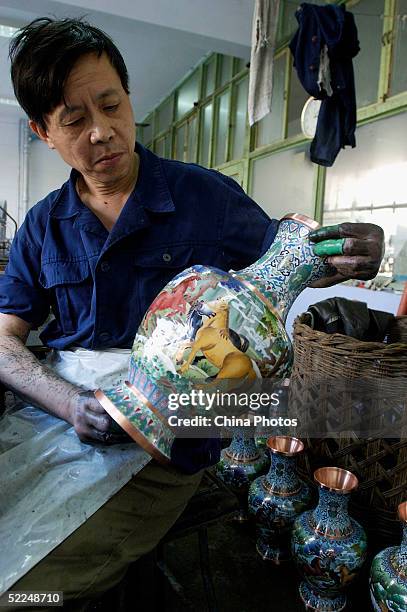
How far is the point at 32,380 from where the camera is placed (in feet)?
2.72

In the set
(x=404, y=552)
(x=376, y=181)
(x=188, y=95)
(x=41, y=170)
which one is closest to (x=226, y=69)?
(x=188, y=95)

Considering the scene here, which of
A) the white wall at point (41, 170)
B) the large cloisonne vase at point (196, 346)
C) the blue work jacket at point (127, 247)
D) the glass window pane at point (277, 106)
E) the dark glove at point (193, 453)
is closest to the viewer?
the large cloisonne vase at point (196, 346)

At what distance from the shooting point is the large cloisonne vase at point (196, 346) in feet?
2.07

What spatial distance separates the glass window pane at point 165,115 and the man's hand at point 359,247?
A: 22.2 ft

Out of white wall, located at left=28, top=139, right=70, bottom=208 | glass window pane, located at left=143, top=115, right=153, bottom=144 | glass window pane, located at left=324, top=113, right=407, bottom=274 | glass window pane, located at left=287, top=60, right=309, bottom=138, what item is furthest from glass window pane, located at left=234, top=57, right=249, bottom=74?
white wall, located at left=28, top=139, right=70, bottom=208

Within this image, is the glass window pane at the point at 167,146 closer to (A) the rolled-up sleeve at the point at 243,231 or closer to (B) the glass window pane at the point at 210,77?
(B) the glass window pane at the point at 210,77

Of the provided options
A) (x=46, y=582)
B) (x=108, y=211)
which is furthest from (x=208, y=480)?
(x=108, y=211)

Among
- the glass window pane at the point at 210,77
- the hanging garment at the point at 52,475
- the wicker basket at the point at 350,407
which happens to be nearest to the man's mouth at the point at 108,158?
the hanging garment at the point at 52,475

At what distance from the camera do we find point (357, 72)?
2785 millimetres

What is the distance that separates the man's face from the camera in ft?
2.50

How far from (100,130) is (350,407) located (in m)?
0.97

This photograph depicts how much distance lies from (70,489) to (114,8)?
393 cm

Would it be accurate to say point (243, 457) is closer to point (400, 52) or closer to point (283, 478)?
point (283, 478)

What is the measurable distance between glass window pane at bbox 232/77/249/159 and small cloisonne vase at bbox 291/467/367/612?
3.86 meters
